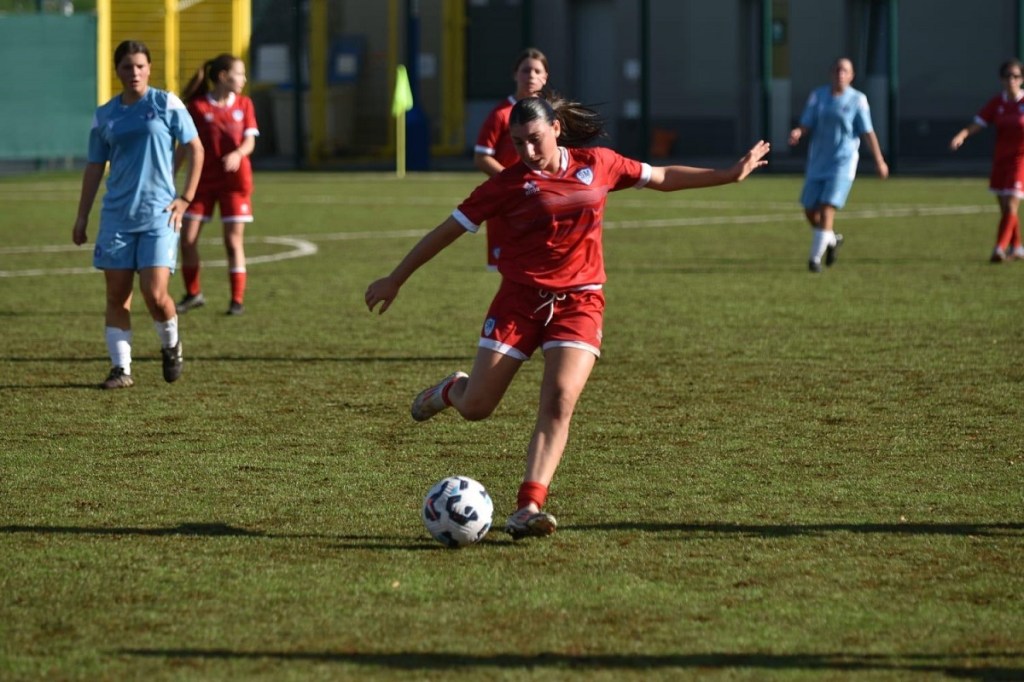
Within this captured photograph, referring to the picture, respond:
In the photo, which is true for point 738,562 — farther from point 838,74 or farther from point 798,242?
point 798,242

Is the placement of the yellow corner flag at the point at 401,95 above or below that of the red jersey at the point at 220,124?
above

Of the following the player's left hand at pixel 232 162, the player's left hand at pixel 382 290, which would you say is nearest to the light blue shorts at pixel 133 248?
the player's left hand at pixel 232 162

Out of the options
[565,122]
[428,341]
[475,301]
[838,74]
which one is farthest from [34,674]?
[838,74]

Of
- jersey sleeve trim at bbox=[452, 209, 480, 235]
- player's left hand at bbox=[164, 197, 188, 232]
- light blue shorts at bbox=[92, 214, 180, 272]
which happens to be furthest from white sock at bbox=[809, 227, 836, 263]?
jersey sleeve trim at bbox=[452, 209, 480, 235]

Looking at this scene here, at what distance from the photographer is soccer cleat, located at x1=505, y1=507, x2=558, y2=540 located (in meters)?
6.10

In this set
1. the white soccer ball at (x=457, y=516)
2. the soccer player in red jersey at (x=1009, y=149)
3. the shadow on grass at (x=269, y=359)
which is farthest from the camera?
the soccer player in red jersey at (x=1009, y=149)

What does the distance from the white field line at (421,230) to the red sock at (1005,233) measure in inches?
234

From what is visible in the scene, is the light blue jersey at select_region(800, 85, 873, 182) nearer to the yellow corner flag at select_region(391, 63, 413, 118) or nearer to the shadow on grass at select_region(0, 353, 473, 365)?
the shadow on grass at select_region(0, 353, 473, 365)

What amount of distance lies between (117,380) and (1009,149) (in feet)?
37.1

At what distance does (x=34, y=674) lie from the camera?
15.3 feet

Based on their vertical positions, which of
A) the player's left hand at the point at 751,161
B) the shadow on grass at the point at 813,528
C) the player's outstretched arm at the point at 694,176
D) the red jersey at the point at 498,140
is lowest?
the shadow on grass at the point at 813,528

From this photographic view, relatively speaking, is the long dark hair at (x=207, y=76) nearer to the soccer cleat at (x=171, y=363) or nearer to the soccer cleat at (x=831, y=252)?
the soccer cleat at (x=171, y=363)

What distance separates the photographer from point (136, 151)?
965cm

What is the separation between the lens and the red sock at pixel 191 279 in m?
13.6
